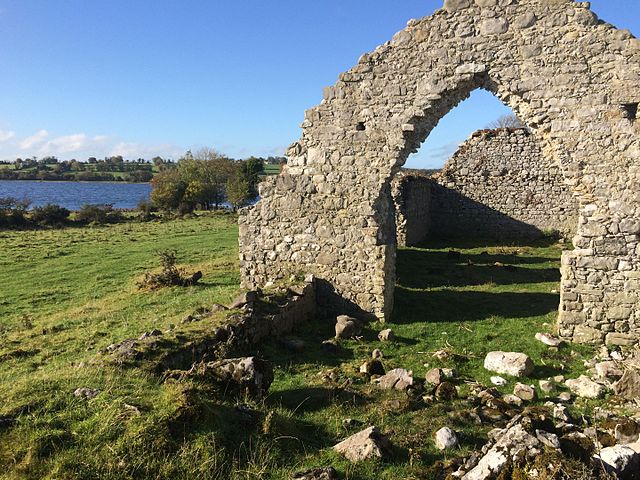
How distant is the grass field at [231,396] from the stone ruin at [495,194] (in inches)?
141

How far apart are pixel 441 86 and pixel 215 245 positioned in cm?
1682

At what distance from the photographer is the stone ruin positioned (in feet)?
71.7

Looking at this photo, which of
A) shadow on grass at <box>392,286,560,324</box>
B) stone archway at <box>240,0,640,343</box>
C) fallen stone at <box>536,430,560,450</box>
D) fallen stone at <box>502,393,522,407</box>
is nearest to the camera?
fallen stone at <box>536,430,560,450</box>

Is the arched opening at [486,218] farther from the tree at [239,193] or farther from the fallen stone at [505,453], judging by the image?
the tree at [239,193]

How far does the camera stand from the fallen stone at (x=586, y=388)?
7145mm

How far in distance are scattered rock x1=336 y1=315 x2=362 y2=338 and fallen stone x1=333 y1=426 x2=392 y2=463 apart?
15.3 feet

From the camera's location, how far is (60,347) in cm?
970

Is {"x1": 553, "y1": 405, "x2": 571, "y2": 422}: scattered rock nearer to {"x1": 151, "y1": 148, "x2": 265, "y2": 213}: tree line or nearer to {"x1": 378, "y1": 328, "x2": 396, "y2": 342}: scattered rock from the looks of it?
{"x1": 378, "y1": 328, "x2": 396, "y2": 342}: scattered rock


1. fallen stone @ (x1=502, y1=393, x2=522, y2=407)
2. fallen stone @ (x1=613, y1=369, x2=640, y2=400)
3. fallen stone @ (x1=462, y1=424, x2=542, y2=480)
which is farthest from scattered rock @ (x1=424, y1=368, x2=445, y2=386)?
fallen stone @ (x1=462, y1=424, x2=542, y2=480)

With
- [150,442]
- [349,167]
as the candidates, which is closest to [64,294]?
[349,167]

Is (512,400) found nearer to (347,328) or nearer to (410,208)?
(347,328)

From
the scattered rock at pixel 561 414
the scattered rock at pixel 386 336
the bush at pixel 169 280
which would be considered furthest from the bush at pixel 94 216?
the scattered rock at pixel 561 414

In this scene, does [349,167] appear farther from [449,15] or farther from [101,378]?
[101,378]

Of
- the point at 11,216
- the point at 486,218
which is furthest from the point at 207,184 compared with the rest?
the point at 486,218
